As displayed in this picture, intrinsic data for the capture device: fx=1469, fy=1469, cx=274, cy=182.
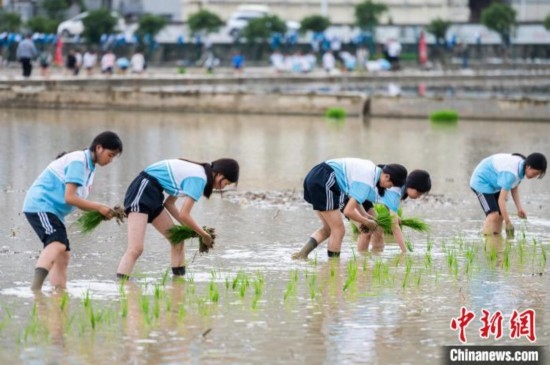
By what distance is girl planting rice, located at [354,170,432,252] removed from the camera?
1255 cm

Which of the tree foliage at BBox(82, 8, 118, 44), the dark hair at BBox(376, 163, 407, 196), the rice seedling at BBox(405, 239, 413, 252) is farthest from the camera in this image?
the tree foliage at BBox(82, 8, 118, 44)

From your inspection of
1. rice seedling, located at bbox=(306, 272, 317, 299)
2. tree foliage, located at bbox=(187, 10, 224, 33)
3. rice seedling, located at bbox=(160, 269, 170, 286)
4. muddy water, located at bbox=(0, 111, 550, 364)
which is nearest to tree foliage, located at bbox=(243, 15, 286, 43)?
tree foliage, located at bbox=(187, 10, 224, 33)

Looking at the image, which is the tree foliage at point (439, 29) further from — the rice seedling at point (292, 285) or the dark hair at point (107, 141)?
the dark hair at point (107, 141)

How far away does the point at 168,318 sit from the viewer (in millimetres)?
9922

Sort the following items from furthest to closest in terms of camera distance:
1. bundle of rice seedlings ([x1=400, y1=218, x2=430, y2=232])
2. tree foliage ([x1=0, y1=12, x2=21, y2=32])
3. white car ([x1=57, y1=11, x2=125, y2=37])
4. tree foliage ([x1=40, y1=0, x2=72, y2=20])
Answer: tree foliage ([x1=40, y1=0, x2=72, y2=20]), white car ([x1=57, y1=11, x2=125, y2=37]), tree foliage ([x1=0, y1=12, x2=21, y2=32]), bundle of rice seedlings ([x1=400, y1=218, x2=430, y2=232])

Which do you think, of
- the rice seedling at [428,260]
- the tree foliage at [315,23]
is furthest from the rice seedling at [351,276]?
the tree foliage at [315,23]

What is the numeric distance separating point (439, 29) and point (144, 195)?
55969mm

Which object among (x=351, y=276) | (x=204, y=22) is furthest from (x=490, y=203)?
(x=204, y=22)

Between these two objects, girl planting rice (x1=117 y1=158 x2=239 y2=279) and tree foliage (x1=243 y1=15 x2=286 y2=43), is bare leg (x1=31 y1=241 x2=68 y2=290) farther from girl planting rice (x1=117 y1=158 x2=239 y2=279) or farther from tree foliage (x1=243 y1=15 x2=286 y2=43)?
tree foliage (x1=243 y1=15 x2=286 y2=43)

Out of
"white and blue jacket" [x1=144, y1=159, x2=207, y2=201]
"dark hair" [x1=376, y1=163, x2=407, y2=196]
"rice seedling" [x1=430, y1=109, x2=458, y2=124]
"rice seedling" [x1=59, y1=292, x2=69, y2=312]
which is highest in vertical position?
"white and blue jacket" [x1=144, y1=159, x2=207, y2=201]

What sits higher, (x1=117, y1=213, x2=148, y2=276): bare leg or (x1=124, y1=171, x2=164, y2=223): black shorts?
(x1=124, y1=171, x2=164, y2=223): black shorts

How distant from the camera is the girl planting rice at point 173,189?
10.9 metres

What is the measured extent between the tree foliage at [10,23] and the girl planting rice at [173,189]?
50.4 m

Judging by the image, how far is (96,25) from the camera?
5822 centimetres
